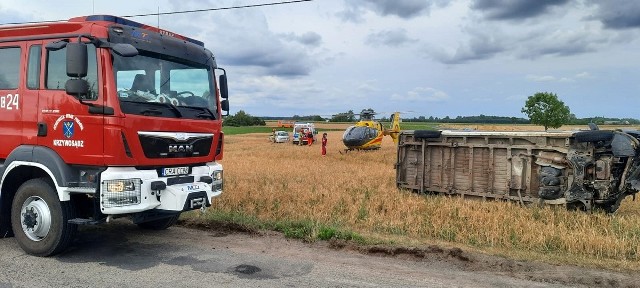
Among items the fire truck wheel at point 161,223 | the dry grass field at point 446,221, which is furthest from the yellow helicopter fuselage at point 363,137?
the fire truck wheel at point 161,223

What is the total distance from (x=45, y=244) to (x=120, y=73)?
7.84 feet

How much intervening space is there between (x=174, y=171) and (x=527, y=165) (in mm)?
7518

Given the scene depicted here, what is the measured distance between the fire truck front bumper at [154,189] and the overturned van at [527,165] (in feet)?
22.1

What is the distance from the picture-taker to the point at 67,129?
6.17 metres

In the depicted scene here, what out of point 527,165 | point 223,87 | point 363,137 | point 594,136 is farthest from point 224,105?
point 363,137

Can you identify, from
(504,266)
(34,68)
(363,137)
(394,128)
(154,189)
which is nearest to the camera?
(504,266)

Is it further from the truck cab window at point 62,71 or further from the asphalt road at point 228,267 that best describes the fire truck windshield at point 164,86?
the asphalt road at point 228,267

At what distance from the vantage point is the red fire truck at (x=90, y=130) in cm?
601

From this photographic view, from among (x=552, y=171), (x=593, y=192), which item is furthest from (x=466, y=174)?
(x=593, y=192)

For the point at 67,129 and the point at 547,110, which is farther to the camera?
the point at 547,110

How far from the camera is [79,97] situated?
19.7 ft

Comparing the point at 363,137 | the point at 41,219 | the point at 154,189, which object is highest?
the point at 363,137

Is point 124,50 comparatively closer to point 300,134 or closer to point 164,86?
point 164,86

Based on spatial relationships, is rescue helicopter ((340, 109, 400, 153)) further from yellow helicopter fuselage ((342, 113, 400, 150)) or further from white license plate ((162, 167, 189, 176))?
white license plate ((162, 167, 189, 176))
